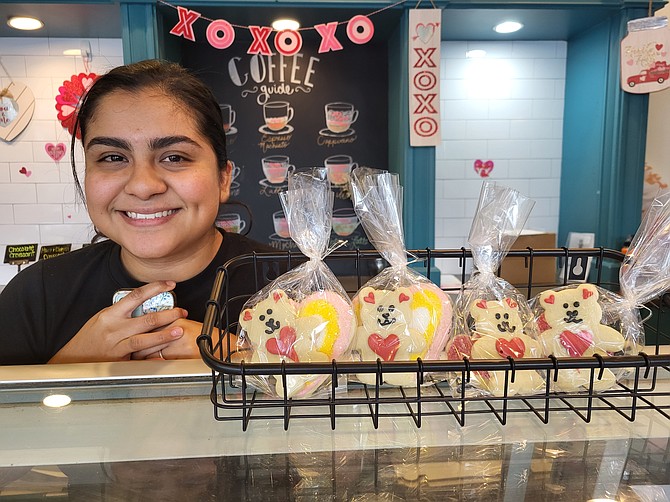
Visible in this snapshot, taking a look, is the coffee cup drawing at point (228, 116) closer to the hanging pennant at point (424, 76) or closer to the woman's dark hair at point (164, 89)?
the hanging pennant at point (424, 76)

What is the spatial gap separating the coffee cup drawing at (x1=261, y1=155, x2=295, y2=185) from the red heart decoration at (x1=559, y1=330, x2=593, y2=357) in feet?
7.10

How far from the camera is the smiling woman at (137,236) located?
2.75 ft

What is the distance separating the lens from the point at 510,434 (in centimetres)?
51

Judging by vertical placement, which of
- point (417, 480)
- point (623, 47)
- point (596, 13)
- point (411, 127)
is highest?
point (596, 13)

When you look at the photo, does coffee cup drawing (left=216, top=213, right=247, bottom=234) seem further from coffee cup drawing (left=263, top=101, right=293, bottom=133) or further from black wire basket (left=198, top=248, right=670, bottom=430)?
black wire basket (left=198, top=248, right=670, bottom=430)

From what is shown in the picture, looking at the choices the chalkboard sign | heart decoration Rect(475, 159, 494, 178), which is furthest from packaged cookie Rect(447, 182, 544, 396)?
heart decoration Rect(475, 159, 494, 178)

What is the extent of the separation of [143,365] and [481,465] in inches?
16.1

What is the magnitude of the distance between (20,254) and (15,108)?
685 mm

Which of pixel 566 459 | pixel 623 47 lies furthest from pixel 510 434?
pixel 623 47

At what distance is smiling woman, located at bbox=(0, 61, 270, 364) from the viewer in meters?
0.84

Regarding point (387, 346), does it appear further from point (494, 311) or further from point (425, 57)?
point (425, 57)

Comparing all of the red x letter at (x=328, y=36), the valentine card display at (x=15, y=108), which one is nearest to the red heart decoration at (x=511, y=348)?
the red x letter at (x=328, y=36)

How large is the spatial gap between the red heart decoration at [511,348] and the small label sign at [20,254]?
2.48 m

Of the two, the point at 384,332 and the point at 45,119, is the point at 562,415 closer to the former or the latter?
the point at 384,332
